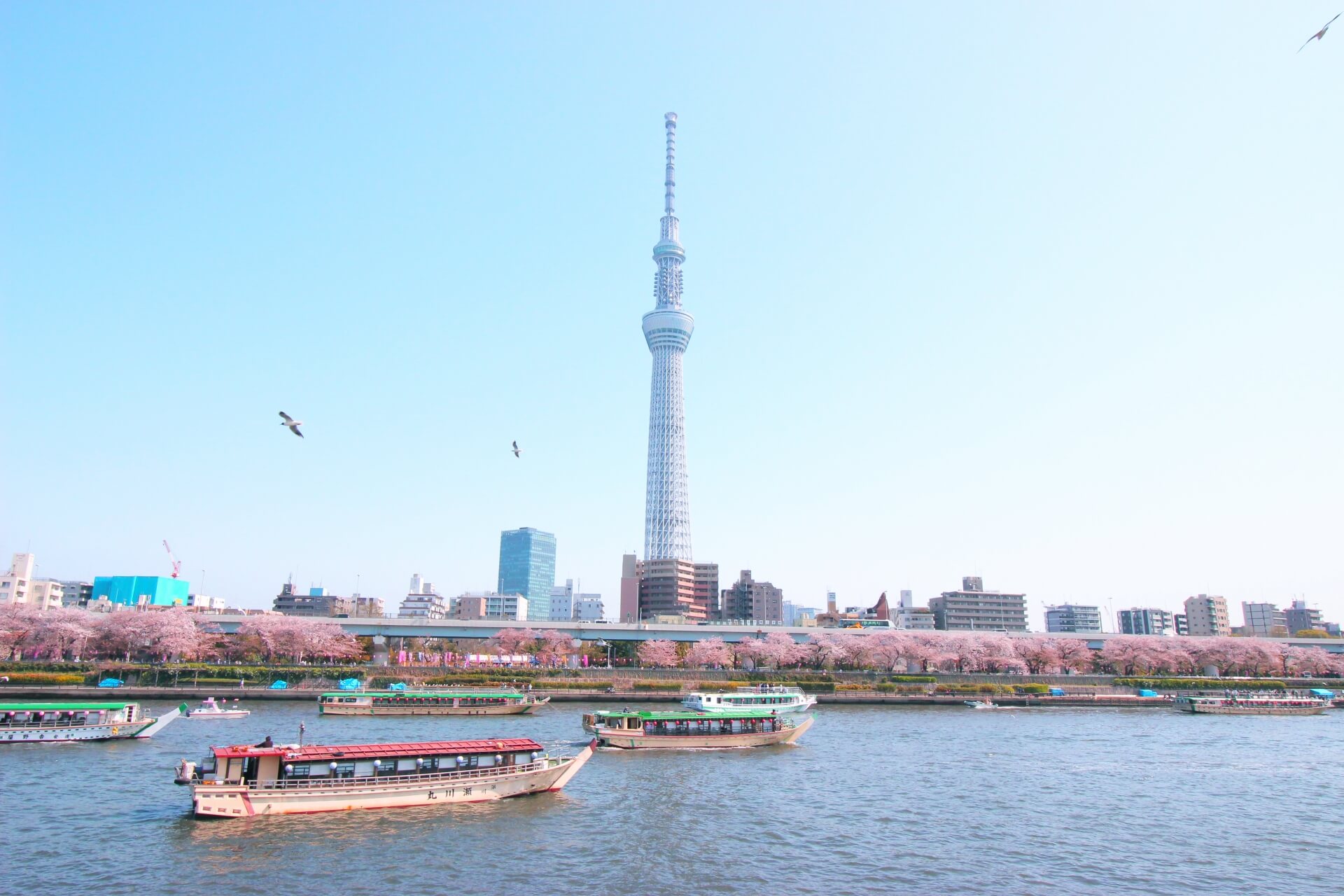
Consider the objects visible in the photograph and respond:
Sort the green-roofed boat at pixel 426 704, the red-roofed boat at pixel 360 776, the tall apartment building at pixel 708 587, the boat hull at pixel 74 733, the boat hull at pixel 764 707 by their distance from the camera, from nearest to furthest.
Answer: the red-roofed boat at pixel 360 776, the boat hull at pixel 74 733, the green-roofed boat at pixel 426 704, the boat hull at pixel 764 707, the tall apartment building at pixel 708 587

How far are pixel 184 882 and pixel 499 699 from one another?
38.1 metres

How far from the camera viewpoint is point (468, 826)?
92.0 feet

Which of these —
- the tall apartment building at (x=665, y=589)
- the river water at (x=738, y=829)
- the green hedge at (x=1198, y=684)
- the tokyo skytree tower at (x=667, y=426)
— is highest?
the tokyo skytree tower at (x=667, y=426)

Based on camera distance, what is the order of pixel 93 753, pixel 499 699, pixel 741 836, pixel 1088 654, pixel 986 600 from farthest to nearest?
pixel 986 600 → pixel 1088 654 → pixel 499 699 → pixel 93 753 → pixel 741 836

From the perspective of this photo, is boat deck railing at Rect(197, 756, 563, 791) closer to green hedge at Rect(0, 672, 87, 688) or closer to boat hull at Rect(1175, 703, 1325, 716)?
green hedge at Rect(0, 672, 87, 688)

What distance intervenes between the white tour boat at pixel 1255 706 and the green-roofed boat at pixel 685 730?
44.2 m

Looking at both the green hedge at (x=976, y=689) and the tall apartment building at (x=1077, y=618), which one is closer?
the green hedge at (x=976, y=689)

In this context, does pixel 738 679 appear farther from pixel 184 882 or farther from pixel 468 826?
pixel 184 882

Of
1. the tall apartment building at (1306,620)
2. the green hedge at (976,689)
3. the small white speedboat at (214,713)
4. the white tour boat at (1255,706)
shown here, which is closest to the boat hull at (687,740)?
the small white speedboat at (214,713)

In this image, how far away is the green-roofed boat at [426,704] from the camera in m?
56.7

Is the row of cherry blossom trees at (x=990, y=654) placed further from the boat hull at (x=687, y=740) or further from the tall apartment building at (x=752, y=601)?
the tall apartment building at (x=752, y=601)

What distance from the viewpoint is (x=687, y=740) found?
45.2 m

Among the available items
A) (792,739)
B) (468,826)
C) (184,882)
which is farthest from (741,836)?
(792,739)

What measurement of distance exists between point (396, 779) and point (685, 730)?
19.2 m
